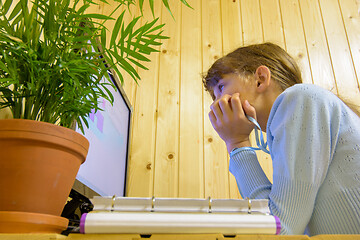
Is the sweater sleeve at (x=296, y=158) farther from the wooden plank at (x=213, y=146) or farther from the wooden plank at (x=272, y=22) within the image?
the wooden plank at (x=272, y=22)

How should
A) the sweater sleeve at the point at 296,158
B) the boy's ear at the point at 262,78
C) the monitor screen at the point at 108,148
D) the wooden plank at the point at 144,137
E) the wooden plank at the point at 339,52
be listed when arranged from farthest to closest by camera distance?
the wooden plank at the point at 339,52 < the wooden plank at the point at 144,137 < the boy's ear at the point at 262,78 < the monitor screen at the point at 108,148 < the sweater sleeve at the point at 296,158

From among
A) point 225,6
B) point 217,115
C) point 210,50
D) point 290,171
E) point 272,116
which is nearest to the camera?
point 290,171

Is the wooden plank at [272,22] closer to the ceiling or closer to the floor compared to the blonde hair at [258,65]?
closer to the ceiling

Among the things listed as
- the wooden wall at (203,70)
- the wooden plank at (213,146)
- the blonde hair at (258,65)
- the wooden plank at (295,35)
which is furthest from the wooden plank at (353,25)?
the blonde hair at (258,65)

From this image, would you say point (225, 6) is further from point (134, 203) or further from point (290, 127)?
point (134, 203)

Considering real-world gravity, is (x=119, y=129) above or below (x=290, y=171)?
above

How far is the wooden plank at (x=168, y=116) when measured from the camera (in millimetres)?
1633

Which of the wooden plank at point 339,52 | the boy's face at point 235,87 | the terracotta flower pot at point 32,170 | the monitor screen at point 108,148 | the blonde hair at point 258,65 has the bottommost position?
the terracotta flower pot at point 32,170

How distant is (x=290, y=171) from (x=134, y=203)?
0.31 meters

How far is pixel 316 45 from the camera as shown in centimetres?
201

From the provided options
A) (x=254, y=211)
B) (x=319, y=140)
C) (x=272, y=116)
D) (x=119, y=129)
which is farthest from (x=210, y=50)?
(x=254, y=211)

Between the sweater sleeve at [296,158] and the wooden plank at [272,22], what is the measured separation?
1.36m

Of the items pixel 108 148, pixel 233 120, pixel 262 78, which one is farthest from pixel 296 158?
pixel 108 148

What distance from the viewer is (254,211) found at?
455 millimetres
